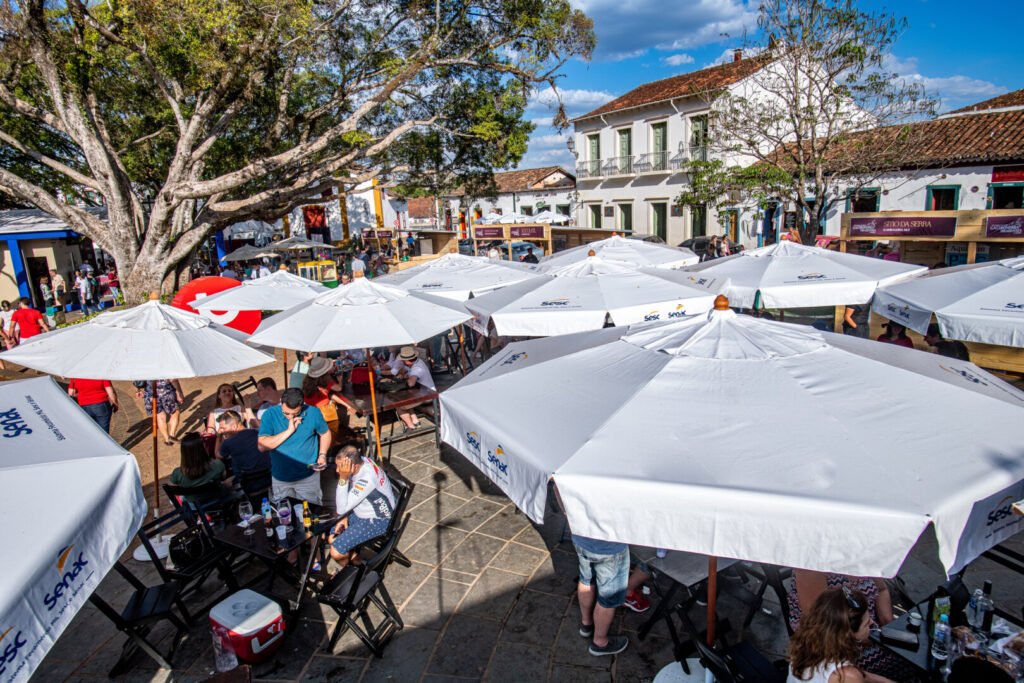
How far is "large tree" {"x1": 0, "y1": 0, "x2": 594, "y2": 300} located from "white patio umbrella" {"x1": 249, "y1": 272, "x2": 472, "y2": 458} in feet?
25.1

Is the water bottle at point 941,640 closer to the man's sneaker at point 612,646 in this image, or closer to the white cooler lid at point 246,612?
the man's sneaker at point 612,646

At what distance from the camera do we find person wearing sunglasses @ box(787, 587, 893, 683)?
8.79ft

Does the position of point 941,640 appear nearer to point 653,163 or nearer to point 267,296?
point 267,296

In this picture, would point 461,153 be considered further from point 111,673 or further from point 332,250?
point 111,673

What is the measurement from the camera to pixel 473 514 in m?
5.65

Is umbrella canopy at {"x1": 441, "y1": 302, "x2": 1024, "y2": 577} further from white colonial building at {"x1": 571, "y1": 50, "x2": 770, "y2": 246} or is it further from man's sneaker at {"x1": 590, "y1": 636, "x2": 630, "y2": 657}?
white colonial building at {"x1": 571, "y1": 50, "x2": 770, "y2": 246}

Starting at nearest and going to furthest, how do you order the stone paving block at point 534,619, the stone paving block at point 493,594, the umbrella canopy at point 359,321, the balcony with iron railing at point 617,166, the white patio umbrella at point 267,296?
the stone paving block at point 534,619 → the stone paving block at point 493,594 → the umbrella canopy at point 359,321 → the white patio umbrella at point 267,296 → the balcony with iron railing at point 617,166

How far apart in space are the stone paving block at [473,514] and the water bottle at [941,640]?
11.2ft

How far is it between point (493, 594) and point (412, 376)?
11.5 feet

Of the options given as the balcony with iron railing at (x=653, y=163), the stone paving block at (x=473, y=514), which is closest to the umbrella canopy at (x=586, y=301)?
the stone paving block at (x=473, y=514)

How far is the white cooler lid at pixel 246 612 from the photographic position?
388 cm

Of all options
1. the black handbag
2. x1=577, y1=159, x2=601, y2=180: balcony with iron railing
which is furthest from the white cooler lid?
x1=577, y1=159, x2=601, y2=180: balcony with iron railing

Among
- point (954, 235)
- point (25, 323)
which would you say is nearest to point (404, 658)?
point (25, 323)

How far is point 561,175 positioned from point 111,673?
42.9 metres
